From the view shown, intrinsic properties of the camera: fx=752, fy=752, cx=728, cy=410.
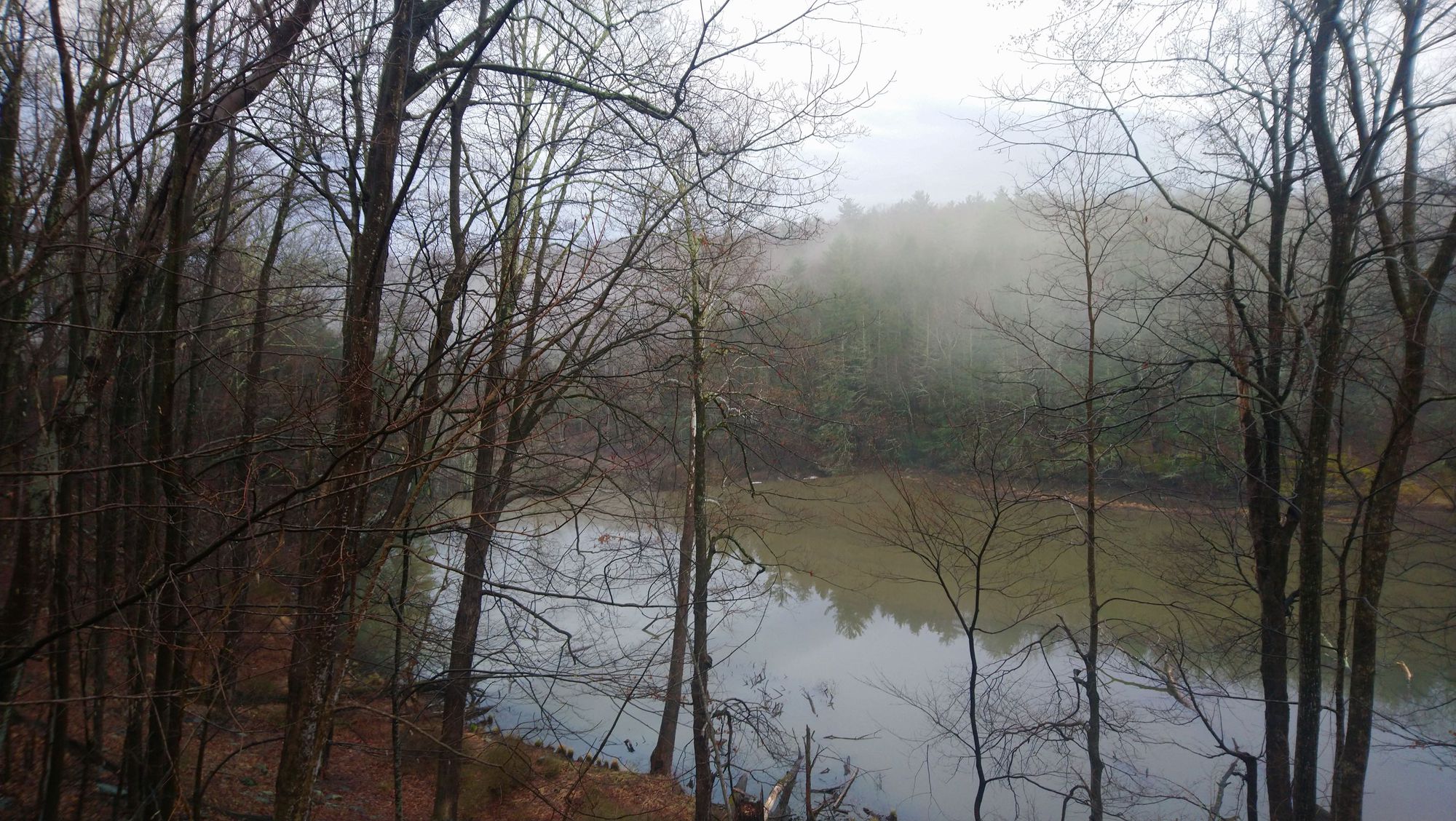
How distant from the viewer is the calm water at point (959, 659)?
24.6 feet

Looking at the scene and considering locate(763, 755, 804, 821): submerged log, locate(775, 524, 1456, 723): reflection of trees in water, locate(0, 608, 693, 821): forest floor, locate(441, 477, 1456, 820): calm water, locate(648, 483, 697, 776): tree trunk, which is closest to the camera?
locate(0, 608, 693, 821): forest floor

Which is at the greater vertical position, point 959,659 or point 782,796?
point 959,659

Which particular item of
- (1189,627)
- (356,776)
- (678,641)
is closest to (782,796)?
(678,641)

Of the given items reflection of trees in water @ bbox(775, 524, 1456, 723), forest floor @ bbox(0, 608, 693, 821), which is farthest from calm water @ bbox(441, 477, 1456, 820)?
forest floor @ bbox(0, 608, 693, 821)

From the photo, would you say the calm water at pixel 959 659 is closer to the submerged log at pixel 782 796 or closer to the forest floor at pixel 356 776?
the submerged log at pixel 782 796

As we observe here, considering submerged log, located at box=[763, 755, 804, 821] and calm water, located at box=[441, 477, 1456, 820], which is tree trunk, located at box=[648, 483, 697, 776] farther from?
submerged log, located at box=[763, 755, 804, 821]

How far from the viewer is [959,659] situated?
40.0ft

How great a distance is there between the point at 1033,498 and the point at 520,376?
6.12 meters

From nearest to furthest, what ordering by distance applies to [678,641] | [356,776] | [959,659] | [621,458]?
[621,458] → [356,776] → [678,641] → [959,659]

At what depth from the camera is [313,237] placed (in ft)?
33.9

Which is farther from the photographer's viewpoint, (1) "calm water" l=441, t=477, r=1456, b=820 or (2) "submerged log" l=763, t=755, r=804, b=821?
(2) "submerged log" l=763, t=755, r=804, b=821

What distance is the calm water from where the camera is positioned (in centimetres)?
750

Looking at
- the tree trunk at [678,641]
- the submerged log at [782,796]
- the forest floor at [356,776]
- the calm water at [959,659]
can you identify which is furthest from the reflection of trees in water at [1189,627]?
the forest floor at [356,776]

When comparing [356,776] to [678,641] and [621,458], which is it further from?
[621,458]
